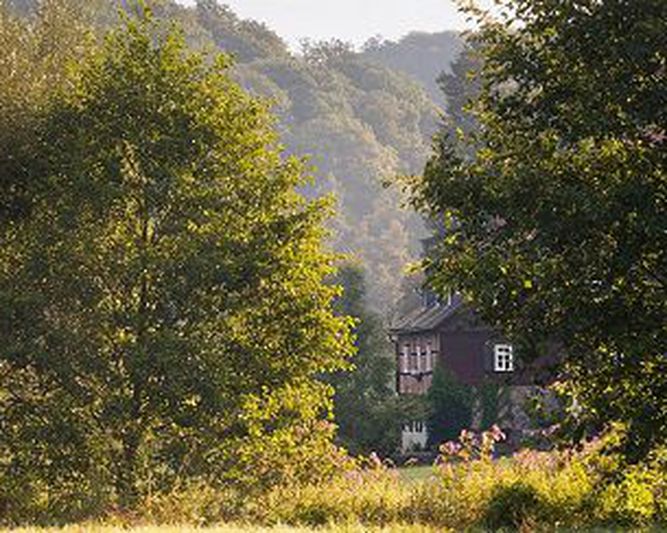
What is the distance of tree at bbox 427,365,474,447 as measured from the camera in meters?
52.1

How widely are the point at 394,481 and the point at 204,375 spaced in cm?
405

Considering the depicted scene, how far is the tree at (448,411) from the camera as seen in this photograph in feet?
171

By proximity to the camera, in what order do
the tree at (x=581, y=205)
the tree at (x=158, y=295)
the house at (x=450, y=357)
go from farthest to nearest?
1. the house at (x=450, y=357)
2. the tree at (x=158, y=295)
3. the tree at (x=581, y=205)

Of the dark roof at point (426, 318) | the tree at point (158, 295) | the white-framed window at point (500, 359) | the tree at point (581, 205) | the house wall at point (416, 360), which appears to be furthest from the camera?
the house wall at point (416, 360)

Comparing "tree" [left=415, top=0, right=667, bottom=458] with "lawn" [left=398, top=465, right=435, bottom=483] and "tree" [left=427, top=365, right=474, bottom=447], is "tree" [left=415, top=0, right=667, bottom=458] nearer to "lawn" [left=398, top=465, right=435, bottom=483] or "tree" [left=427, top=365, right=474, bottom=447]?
"lawn" [left=398, top=465, right=435, bottom=483]

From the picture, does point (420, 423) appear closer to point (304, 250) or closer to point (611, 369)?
point (304, 250)

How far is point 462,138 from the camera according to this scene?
15422mm

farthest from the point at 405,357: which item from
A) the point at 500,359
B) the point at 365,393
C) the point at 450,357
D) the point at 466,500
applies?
the point at 466,500

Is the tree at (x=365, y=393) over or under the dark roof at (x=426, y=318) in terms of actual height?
under

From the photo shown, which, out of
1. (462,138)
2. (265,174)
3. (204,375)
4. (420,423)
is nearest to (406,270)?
(462,138)

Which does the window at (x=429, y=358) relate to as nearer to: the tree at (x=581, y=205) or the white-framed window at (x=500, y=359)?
the white-framed window at (x=500, y=359)

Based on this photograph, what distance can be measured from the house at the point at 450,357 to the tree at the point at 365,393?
350 centimetres

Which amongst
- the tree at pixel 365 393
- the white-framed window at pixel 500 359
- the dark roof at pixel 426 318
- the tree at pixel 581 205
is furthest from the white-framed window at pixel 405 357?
the tree at pixel 581 205

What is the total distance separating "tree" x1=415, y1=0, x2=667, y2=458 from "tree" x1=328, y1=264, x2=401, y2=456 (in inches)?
1262
